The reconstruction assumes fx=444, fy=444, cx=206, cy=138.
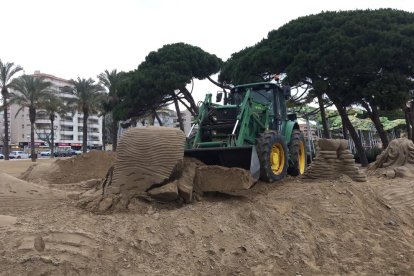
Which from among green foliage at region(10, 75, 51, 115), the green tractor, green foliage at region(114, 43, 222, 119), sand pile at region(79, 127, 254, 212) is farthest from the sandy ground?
green foliage at region(10, 75, 51, 115)

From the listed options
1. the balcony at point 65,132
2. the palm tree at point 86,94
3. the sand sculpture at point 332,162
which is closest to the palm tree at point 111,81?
the palm tree at point 86,94

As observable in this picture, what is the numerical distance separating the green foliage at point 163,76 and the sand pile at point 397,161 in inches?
691

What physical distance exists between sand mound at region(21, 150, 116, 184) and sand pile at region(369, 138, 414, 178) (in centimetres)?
824

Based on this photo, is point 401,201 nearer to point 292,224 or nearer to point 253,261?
point 292,224

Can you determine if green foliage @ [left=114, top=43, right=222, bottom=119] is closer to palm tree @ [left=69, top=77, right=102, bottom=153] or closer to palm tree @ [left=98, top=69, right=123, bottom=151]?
palm tree @ [left=98, top=69, right=123, bottom=151]

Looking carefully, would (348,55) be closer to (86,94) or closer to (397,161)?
(397,161)

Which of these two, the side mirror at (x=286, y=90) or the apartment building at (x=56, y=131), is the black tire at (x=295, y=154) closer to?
the side mirror at (x=286, y=90)

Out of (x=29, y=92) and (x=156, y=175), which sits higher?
(x=29, y=92)

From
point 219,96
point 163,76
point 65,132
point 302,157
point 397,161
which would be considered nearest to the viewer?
point 219,96

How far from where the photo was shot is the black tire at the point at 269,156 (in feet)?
25.6

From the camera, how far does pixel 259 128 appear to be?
8969 mm

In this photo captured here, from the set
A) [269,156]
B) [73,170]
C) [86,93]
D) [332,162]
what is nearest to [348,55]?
[332,162]

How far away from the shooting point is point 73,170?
1444 cm

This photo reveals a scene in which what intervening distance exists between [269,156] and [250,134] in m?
0.87
